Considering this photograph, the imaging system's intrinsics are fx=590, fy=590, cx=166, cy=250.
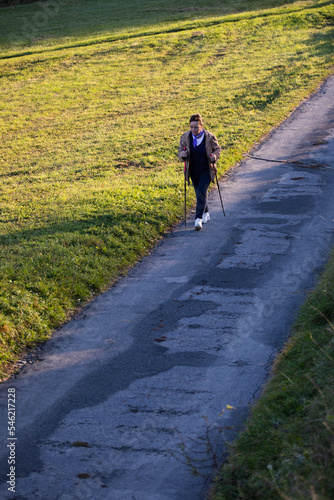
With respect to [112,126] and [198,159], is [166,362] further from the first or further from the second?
[112,126]

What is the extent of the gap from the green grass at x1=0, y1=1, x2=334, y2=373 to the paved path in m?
0.67

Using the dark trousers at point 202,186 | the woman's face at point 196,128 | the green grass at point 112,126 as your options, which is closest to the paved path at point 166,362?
the dark trousers at point 202,186

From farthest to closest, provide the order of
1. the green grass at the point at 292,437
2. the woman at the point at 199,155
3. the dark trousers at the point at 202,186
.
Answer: the dark trousers at the point at 202,186 < the woman at the point at 199,155 < the green grass at the point at 292,437

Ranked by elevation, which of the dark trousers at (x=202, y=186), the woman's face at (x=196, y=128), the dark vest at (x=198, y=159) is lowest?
the dark trousers at (x=202, y=186)

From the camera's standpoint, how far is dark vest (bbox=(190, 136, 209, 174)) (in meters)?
11.5

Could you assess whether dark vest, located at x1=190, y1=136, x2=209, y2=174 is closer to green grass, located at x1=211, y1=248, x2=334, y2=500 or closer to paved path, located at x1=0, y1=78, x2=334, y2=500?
→ paved path, located at x1=0, y1=78, x2=334, y2=500

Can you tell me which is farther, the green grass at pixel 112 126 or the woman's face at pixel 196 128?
the woman's face at pixel 196 128

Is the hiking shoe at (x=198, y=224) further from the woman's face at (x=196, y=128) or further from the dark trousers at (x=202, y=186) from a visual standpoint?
the woman's face at (x=196, y=128)

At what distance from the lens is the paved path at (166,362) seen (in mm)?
5332

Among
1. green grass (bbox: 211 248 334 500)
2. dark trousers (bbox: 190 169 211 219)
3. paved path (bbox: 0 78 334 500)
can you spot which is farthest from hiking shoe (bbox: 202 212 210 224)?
green grass (bbox: 211 248 334 500)

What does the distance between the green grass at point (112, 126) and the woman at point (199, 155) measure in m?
1.07

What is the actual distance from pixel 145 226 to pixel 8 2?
177ft

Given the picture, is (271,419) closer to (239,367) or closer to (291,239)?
(239,367)

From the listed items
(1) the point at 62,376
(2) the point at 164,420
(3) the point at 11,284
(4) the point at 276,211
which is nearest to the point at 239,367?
(2) the point at 164,420
